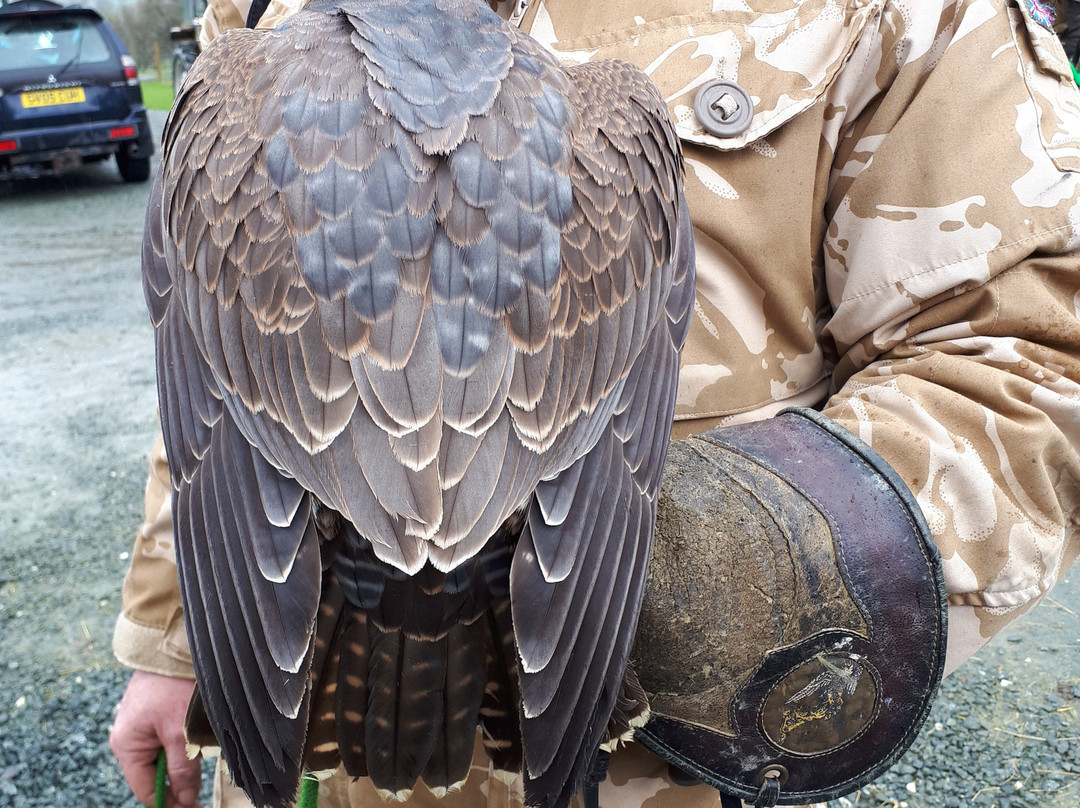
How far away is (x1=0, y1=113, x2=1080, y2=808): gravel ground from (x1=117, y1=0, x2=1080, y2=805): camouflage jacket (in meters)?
2.14

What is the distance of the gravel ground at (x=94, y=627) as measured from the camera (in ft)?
11.6

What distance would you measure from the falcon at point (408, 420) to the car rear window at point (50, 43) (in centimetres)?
1092

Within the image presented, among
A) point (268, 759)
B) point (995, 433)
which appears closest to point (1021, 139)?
point (995, 433)

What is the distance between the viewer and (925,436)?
1.59 meters

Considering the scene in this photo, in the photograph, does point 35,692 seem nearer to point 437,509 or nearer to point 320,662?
point 320,662

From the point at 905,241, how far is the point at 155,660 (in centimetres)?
174

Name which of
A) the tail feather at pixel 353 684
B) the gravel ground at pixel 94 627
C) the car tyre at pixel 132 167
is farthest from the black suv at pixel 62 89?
the tail feather at pixel 353 684

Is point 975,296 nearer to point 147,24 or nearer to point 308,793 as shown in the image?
point 308,793

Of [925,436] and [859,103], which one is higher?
[859,103]

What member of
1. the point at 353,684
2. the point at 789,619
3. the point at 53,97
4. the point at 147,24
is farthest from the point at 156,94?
the point at 789,619

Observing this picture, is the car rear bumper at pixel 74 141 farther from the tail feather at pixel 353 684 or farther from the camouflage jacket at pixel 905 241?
the tail feather at pixel 353 684

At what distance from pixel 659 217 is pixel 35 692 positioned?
3.64 m

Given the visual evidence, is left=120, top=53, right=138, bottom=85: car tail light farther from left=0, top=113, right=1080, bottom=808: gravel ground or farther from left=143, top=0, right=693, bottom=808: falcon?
Result: left=143, top=0, right=693, bottom=808: falcon

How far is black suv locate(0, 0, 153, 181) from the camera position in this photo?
10523 millimetres
